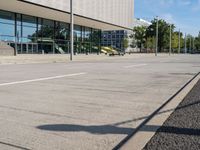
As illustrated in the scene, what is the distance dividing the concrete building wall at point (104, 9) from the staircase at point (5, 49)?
6038 millimetres

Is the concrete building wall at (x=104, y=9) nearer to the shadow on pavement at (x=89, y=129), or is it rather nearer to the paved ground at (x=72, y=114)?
the paved ground at (x=72, y=114)

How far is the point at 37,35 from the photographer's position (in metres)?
49.4

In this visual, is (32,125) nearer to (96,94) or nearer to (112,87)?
(96,94)

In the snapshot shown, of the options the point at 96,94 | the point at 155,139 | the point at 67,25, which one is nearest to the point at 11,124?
the point at 155,139

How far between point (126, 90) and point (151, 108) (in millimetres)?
3233

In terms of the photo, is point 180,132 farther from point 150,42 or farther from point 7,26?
point 150,42

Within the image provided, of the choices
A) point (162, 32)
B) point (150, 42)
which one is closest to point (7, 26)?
point (150, 42)

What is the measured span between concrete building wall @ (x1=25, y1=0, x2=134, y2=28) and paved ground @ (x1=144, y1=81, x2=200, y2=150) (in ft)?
110

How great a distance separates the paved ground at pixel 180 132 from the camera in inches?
201

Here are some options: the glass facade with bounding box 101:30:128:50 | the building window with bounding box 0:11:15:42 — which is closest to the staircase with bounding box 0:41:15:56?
the building window with bounding box 0:11:15:42

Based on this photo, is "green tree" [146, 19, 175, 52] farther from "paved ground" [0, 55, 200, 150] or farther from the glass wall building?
"paved ground" [0, 55, 200, 150]

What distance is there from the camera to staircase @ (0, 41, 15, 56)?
39372 mm

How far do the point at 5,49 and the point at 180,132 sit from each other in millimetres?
36532

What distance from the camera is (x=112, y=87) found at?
12.1 meters
